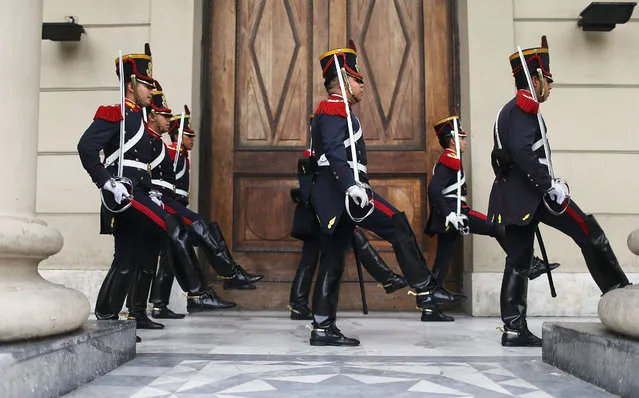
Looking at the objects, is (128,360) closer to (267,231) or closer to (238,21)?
(267,231)

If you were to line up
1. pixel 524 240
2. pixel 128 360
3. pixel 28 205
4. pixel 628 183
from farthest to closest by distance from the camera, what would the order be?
pixel 628 183, pixel 524 240, pixel 128 360, pixel 28 205

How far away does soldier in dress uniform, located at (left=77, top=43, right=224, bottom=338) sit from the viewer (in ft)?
13.9

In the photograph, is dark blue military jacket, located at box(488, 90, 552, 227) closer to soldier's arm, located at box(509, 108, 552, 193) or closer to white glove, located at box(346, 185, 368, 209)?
soldier's arm, located at box(509, 108, 552, 193)

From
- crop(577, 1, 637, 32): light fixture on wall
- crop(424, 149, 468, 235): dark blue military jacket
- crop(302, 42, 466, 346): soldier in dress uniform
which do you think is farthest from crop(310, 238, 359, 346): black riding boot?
crop(577, 1, 637, 32): light fixture on wall

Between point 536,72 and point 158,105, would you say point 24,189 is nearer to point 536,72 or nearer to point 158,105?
point 158,105

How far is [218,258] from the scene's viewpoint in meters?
4.93

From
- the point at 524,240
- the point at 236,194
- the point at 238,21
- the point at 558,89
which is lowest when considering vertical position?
the point at 524,240

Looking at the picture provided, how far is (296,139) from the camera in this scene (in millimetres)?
6621

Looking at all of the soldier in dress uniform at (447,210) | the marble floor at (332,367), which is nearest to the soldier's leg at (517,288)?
the marble floor at (332,367)

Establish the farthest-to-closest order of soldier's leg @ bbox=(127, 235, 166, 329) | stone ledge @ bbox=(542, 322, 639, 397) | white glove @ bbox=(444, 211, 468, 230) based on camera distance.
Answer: white glove @ bbox=(444, 211, 468, 230), soldier's leg @ bbox=(127, 235, 166, 329), stone ledge @ bbox=(542, 322, 639, 397)

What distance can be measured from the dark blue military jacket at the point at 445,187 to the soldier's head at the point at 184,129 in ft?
7.30

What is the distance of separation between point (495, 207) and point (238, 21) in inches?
146

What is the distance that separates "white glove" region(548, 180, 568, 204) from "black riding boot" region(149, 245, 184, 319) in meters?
3.28

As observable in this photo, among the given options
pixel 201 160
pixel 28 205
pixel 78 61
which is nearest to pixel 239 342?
pixel 28 205
